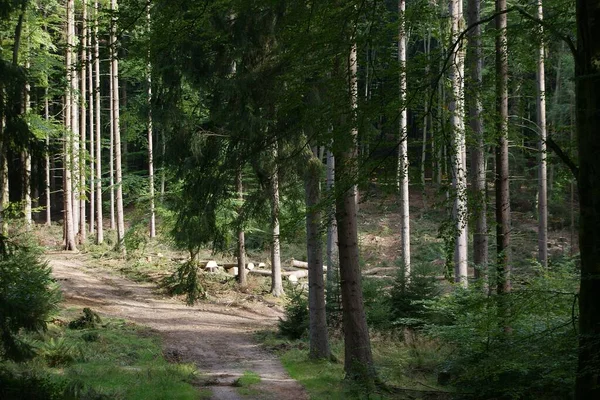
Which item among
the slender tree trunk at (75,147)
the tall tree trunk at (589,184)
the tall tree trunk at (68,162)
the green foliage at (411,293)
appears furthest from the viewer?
the tall tree trunk at (68,162)

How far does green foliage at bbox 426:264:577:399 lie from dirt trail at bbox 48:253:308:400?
307 centimetres

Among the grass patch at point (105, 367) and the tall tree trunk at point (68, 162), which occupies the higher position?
the tall tree trunk at point (68, 162)

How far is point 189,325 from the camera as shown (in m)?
17.5

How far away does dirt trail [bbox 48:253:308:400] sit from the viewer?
38.5 feet

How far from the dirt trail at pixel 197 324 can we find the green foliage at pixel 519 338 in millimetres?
3065

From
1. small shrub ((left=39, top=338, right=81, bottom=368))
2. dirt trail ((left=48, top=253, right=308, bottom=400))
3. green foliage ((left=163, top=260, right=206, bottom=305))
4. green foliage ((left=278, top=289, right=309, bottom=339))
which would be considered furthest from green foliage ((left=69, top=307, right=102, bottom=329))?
green foliage ((left=278, top=289, right=309, bottom=339))

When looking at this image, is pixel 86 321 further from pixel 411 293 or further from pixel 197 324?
pixel 411 293

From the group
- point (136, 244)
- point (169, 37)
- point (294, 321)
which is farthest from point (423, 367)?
point (136, 244)

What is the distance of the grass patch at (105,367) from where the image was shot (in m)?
9.29

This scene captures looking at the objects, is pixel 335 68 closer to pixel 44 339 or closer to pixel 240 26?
→ pixel 240 26

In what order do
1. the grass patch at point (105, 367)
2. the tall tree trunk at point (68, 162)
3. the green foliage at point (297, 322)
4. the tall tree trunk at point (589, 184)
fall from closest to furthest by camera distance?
the tall tree trunk at point (589, 184) < the grass patch at point (105, 367) < the green foliage at point (297, 322) < the tall tree trunk at point (68, 162)

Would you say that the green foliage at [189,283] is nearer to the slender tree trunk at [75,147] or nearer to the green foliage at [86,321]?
the green foliage at [86,321]

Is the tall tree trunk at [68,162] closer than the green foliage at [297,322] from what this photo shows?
No

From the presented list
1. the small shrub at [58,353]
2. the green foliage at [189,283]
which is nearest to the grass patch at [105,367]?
the small shrub at [58,353]
